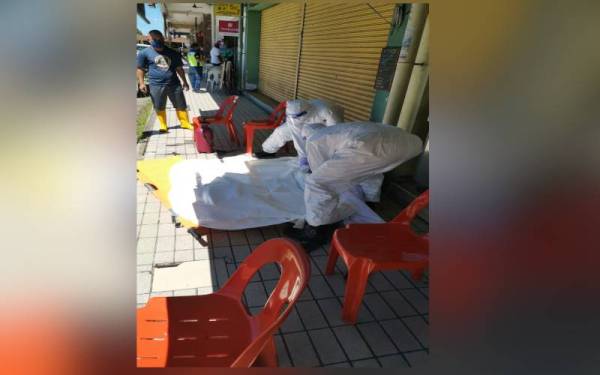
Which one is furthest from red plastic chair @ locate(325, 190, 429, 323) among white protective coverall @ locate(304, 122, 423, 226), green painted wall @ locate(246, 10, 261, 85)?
green painted wall @ locate(246, 10, 261, 85)

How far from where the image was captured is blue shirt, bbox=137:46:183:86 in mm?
6703

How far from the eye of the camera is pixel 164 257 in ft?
10.2

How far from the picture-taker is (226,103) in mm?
6609

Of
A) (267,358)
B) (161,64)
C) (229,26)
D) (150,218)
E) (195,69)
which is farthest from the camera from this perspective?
(229,26)

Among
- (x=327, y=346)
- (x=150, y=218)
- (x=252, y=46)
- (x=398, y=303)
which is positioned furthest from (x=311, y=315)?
(x=252, y=46)

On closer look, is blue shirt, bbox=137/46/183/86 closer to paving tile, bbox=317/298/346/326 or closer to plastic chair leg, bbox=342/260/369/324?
paving tile, bbox=317/298/346/326

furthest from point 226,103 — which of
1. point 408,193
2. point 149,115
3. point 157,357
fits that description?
point 157,357

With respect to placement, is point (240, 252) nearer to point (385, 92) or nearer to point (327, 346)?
point (327, 346)

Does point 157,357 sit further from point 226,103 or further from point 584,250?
point 226,103

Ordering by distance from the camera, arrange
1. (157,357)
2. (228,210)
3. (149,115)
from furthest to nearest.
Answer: (149,115) → (228,210) → (157,357)

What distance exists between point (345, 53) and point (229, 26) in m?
8.81

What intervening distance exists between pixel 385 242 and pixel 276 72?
9399mm

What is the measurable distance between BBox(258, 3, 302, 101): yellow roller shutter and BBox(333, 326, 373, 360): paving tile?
7.91m

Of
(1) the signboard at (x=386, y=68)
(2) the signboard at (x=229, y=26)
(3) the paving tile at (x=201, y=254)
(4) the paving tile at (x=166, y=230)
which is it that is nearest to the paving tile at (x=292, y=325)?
(3) the paving tile at (x=201, y=254)
